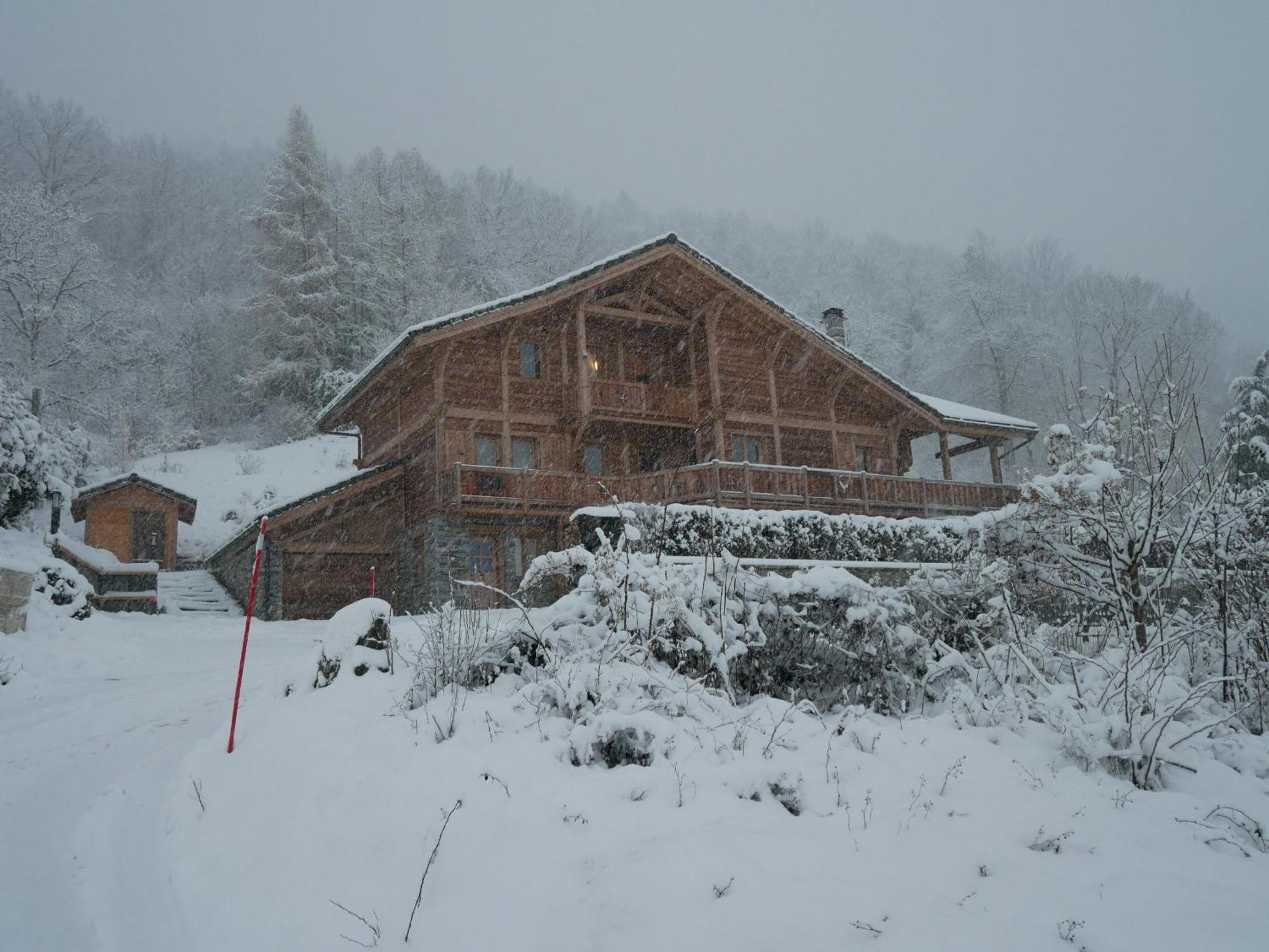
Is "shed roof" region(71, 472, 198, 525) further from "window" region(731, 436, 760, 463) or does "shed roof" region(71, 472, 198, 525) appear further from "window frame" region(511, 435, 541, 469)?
"window" region(731, 436, 760, 463)

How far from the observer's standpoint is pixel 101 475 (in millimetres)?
Result: 30688

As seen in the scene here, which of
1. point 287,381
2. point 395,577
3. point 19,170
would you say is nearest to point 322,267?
point 287,381

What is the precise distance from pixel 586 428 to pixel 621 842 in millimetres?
17080

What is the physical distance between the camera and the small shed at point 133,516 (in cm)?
2336

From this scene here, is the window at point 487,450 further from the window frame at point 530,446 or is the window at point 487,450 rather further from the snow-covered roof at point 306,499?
the snow-covered roof at point 306,499

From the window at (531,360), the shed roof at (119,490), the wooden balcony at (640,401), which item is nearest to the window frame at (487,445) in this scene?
the window at (531,360)

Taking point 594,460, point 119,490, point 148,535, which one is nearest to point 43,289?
point 119,490

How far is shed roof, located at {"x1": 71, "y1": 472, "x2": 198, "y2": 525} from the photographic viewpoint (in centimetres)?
2308

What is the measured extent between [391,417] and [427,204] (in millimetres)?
31203

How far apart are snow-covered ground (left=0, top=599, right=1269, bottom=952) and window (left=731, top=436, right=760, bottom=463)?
16.6m

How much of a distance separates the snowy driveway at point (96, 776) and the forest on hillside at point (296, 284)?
59.1 feet

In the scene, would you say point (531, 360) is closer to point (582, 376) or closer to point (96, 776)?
point (582, 376)

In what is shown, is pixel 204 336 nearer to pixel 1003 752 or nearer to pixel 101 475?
pixel 101 475

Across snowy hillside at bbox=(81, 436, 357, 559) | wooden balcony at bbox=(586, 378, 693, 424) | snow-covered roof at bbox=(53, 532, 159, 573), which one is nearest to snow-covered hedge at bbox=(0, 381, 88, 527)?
snow-covered roof at bbox=(53, 532, 159, 573)
